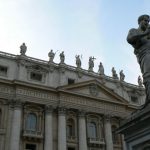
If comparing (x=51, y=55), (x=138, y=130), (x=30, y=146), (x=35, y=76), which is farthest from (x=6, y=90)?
(x=138, y=130)

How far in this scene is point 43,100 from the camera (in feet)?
95.6

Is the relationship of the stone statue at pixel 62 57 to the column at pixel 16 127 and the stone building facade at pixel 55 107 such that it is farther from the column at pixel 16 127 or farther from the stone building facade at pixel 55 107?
the column at pixel 16 127

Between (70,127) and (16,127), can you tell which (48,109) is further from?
(16,127)

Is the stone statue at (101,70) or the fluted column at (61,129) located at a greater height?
the stone statue at (101,70)

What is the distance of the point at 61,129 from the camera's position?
28453 mm

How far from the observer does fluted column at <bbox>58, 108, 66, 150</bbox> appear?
27.7 metres

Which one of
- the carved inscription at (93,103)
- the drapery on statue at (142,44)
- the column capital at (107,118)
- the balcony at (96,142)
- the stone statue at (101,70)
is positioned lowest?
the drapery on statue at (142,44)

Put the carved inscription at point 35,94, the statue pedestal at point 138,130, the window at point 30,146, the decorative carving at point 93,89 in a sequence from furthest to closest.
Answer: the decorative carving at point 93,89
the carved inscription at point 35,94
the window at point 30,146
the statue pedestal at point 138,130

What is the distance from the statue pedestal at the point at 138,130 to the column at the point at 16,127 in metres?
20.6

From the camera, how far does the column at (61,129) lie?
Result: 27.7 m

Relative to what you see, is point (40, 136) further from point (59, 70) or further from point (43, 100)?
point (59, 70)

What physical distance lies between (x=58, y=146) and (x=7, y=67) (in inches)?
372

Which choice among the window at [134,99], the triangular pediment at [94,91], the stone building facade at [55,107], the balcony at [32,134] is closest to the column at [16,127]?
the stone building facade at [55,107]

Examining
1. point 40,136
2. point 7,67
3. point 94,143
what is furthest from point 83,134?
point 7,67
